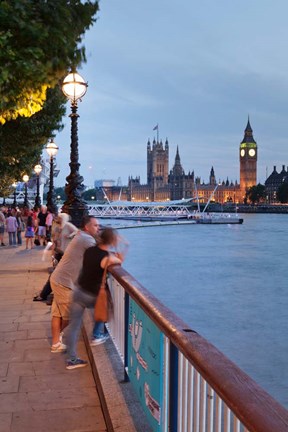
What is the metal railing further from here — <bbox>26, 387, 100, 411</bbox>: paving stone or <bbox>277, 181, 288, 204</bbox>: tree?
<bbox>277, 181, 288, 204</bbox>: tree

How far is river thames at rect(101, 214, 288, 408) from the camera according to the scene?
13094mm

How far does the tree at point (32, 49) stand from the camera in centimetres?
521

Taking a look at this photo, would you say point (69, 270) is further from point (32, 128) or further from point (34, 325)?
point (32, 128)

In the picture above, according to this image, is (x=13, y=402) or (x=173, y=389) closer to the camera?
(x=173, y=389)

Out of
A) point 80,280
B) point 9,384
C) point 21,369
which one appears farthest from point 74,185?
point 9,384

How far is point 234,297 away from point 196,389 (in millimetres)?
20000

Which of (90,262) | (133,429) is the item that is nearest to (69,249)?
(90,262)

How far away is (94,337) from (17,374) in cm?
107

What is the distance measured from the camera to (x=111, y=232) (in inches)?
235

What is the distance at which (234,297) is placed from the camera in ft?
73.3

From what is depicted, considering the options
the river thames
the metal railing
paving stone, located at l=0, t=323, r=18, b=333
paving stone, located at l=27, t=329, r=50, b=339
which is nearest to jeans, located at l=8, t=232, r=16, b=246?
the river thames

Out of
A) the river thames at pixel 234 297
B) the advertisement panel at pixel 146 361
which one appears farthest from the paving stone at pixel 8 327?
the river thames at pixel 234 297

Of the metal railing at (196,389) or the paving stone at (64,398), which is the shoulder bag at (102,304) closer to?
the paving stone at (64,398)

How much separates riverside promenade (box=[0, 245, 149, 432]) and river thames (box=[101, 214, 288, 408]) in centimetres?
512
